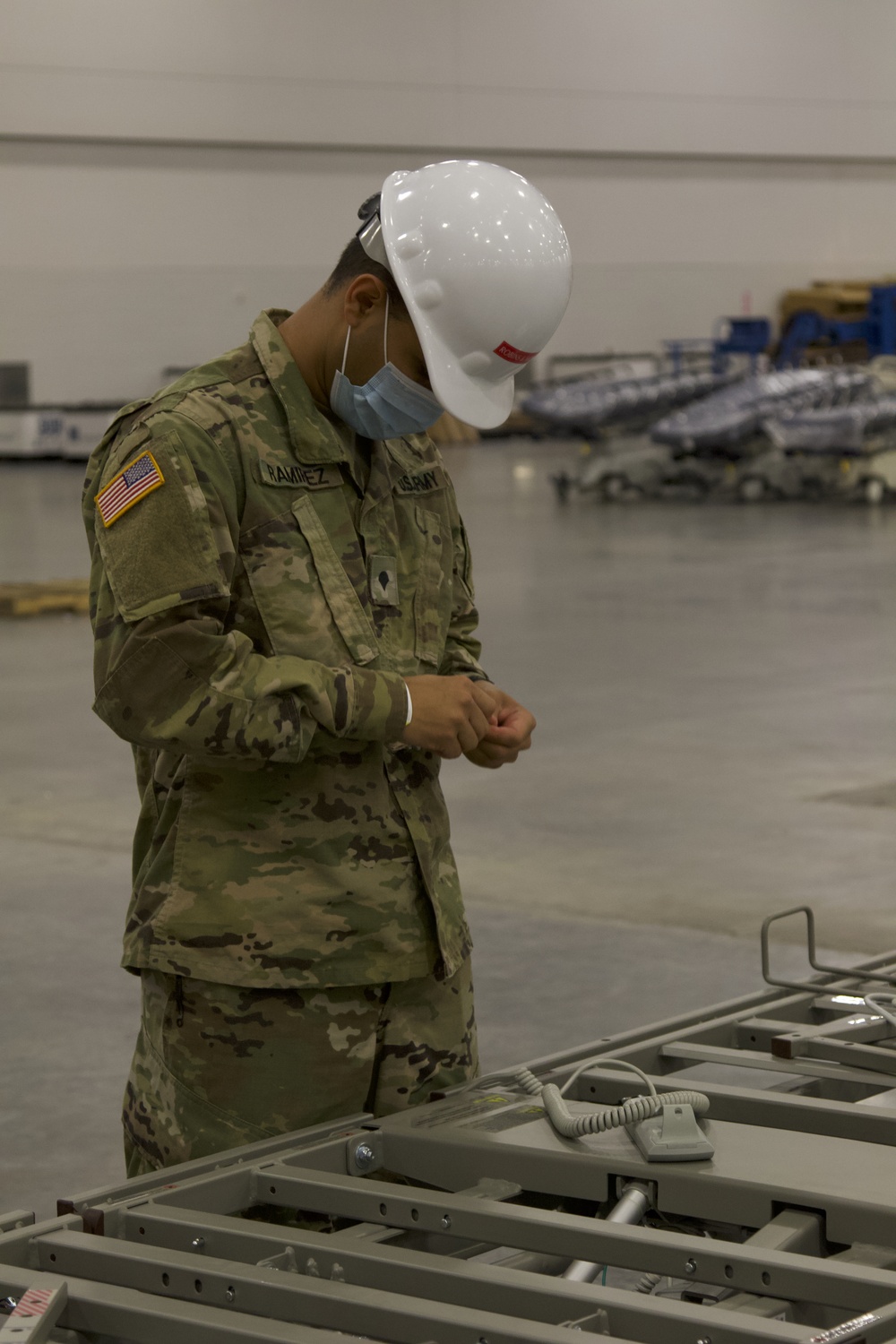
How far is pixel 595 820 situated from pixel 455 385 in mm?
4268

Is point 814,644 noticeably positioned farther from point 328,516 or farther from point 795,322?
point 795,322

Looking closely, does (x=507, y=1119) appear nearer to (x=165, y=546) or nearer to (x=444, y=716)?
(x=444, y=716)

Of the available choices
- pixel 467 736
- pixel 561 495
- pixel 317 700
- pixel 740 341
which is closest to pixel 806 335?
pixel 740 341

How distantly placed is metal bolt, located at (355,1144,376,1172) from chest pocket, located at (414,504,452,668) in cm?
65

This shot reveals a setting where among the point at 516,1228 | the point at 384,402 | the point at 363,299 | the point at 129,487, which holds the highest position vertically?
the point at 363,299

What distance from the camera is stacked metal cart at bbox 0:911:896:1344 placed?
4.70 ft

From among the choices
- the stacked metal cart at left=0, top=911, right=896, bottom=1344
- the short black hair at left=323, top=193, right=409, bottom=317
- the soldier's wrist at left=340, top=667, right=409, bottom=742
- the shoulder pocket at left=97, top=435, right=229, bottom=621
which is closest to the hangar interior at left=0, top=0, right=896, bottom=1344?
the stacked metal cart at left=0, top=911, right=896, bottom=1344

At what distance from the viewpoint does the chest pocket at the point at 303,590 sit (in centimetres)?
207

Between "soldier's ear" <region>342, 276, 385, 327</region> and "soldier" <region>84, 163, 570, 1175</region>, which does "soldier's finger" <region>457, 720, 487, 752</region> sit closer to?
"soldier" <region>84, 163, 570, 1175</region>

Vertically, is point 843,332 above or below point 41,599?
above

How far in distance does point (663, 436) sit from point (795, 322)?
9.91m

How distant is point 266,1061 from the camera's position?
2107mm

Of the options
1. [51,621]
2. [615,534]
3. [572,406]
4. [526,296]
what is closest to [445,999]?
[526,296]

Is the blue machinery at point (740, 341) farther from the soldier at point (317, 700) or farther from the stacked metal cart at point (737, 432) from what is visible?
the soldier at point (317, 700)
